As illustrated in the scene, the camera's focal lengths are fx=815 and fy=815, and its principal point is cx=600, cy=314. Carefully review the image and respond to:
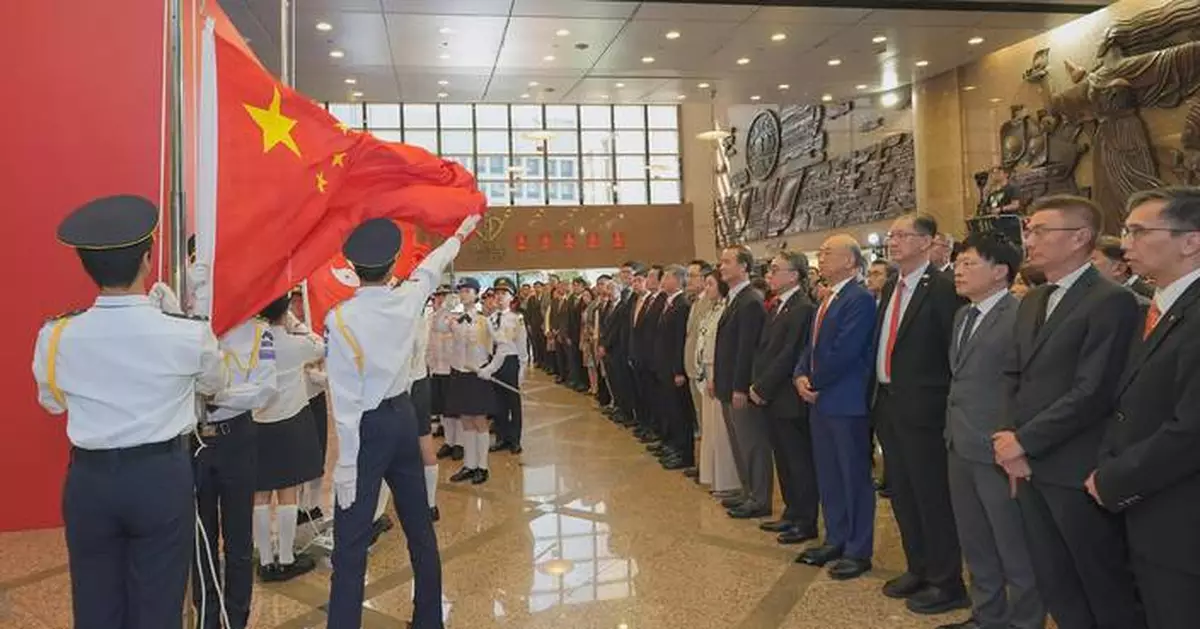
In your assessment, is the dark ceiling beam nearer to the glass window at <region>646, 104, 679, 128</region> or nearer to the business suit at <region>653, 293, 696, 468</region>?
the business suit at <region>653, 293, 696, 468</region>

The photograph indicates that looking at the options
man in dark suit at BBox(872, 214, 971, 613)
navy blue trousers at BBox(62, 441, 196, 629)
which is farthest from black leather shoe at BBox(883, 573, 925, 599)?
navy blue trousers at BBox(62, 441, 196, 629)

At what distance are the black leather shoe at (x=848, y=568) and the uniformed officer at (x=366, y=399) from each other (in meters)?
2.00

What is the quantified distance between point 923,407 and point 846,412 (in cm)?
57

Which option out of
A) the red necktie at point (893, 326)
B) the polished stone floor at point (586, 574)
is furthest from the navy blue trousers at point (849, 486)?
the red necktie at point (893, 326)

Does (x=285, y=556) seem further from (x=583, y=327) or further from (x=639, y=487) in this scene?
(x=583, y=327)

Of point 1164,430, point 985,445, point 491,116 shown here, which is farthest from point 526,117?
point 1164,430

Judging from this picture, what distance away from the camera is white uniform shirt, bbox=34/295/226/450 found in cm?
203

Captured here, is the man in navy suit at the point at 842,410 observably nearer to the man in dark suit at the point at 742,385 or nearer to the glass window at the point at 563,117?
the man in dark suit at the point at 742,385

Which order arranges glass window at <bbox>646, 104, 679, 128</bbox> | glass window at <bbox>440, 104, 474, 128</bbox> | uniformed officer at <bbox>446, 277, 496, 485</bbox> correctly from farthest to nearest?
1. glass window at <bbox>646, 104, 679, 128</bbox>
2. glass window at <bbox>440, 104, 474, 128</bbox>
3. uniformed officer at <bbox>446, 277, 496, 485</bbox>

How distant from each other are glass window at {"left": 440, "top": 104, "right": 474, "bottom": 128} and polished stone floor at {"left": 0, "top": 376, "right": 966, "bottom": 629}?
1714 centimetres

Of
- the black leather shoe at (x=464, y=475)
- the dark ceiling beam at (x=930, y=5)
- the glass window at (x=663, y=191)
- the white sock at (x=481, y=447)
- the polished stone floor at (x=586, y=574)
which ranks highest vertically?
the glass window at (x=663, y=191)

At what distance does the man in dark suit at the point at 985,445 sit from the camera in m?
2.85

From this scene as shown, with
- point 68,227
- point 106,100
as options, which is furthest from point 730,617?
point 106,100

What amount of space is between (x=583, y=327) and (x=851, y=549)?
714 centimetres
